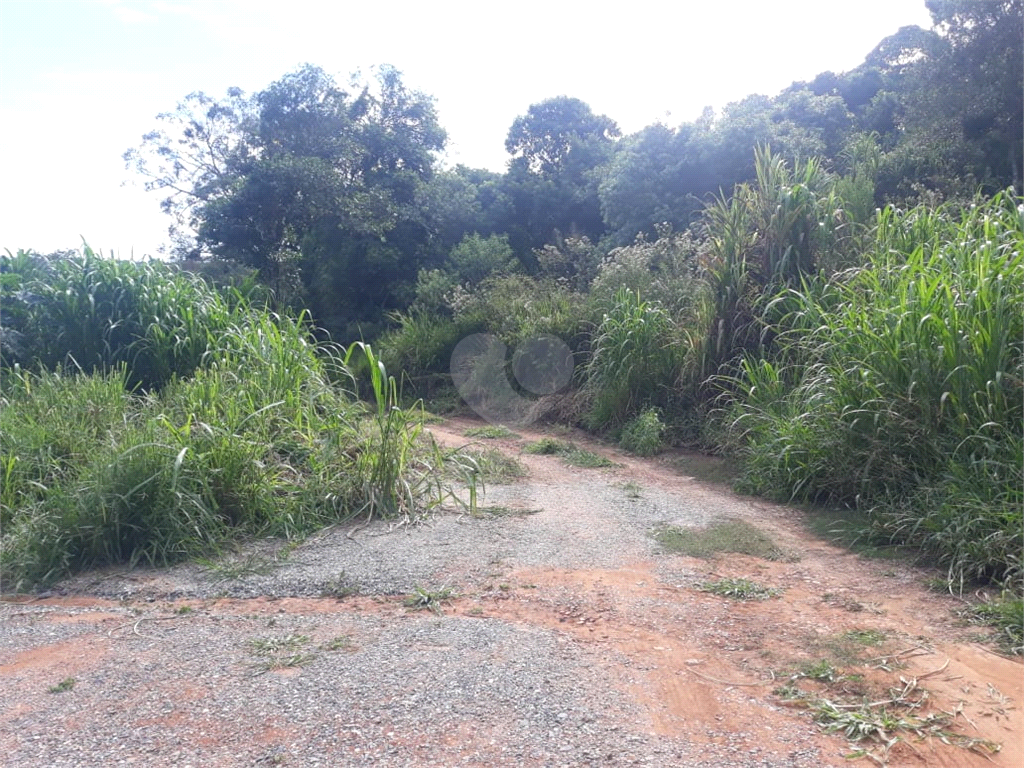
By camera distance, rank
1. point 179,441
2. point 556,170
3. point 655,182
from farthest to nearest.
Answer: point 556,170 → point 655,182 → point 179,441

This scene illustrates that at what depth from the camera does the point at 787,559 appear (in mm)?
4973

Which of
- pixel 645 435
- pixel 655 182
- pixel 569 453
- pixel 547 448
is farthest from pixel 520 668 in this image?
pixel 655 182

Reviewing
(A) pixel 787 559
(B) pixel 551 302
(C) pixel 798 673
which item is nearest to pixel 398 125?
(B) pixel 551 302

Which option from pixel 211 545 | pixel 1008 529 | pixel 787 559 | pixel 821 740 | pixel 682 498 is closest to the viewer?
pixel 821 740

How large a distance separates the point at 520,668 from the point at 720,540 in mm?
2224

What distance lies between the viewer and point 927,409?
5332 millimetres

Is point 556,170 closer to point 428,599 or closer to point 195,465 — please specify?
point 195,465

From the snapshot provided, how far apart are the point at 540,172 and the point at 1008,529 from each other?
20.9 meters

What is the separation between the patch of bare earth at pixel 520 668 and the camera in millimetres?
2922

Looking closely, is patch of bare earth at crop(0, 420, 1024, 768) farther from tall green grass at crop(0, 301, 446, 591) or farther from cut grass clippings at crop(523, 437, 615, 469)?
cut grass clippings at crop(523, 437, 615, 469)

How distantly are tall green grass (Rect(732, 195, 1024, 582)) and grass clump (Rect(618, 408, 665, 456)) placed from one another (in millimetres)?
1812

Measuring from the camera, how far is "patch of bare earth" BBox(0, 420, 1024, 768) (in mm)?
2922

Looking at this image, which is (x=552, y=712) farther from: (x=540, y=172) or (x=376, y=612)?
(x=540, y=172)

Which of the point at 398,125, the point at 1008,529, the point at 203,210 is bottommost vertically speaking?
the point at 1008,529
